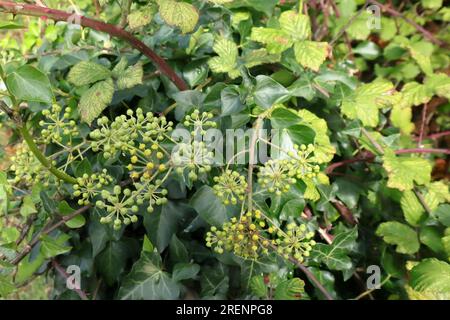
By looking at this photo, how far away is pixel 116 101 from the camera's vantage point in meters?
0.99

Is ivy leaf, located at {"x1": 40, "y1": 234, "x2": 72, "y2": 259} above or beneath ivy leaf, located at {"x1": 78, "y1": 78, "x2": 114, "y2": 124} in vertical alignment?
beneath

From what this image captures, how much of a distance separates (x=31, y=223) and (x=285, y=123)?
60 cm

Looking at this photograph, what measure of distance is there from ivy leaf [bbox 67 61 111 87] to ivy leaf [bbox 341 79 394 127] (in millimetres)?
519

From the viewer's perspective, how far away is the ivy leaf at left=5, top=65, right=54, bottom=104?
0.66 m

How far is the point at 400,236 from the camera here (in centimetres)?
99

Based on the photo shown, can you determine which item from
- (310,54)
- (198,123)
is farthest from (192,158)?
(310,54)

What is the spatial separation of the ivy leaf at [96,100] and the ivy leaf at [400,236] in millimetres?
660

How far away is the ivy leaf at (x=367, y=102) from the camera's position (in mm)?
984

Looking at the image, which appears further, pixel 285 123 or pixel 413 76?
pixel 413 76

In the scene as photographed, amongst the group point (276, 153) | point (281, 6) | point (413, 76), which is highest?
point (281, 6)

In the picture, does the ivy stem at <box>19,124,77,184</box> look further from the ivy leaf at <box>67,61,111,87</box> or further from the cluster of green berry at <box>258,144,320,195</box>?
the cluster of green berry at <box>258,144,320,195</box>

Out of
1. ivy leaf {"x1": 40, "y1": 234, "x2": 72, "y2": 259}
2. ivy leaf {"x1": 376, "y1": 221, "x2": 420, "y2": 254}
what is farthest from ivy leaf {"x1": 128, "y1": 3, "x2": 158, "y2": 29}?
ivy leaf {"x1": 376, "y1": 221, "x2": 420, "y2": 254}

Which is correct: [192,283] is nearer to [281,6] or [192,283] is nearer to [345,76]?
[345,76]
